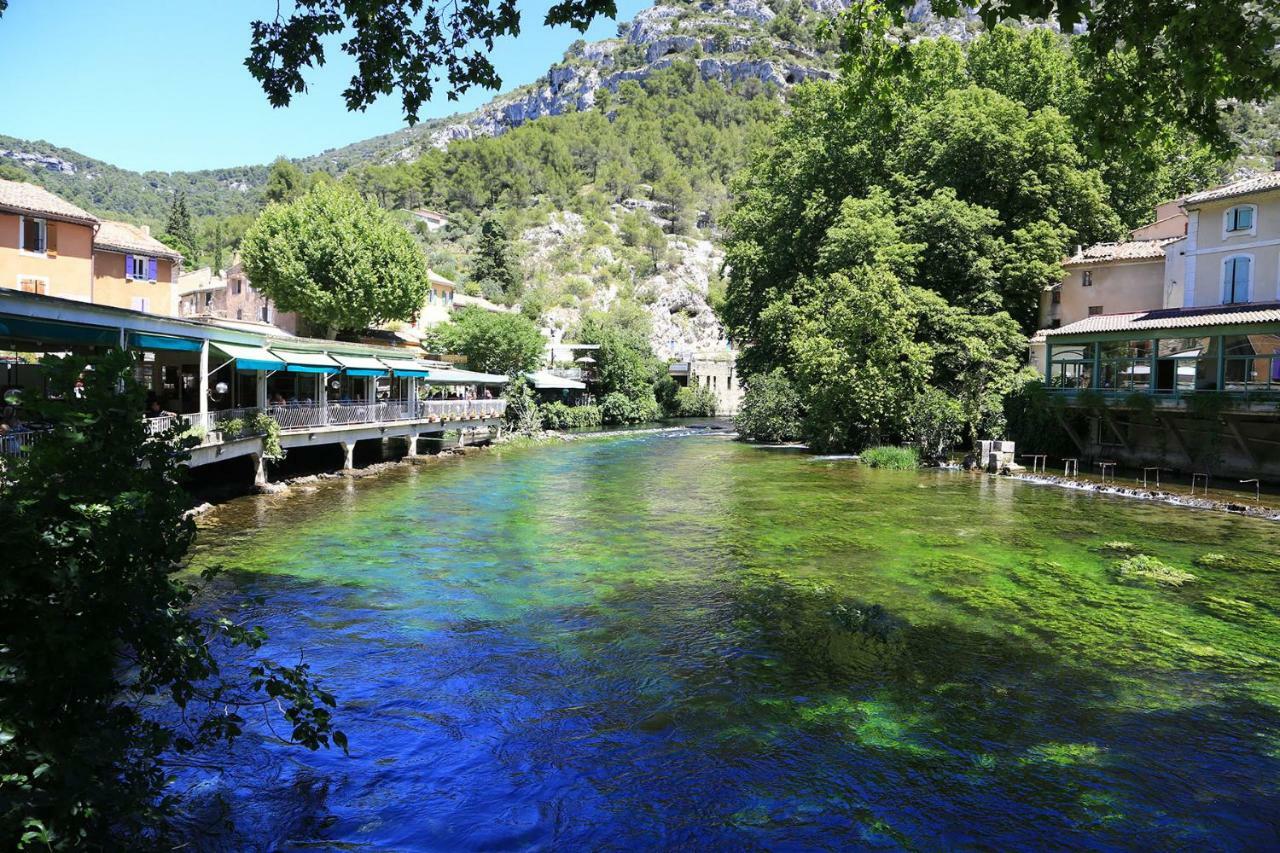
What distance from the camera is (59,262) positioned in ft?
102

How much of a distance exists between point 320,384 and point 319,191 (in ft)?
66.2

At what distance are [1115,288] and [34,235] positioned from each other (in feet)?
148

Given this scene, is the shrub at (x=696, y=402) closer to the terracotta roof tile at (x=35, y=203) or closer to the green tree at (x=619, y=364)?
the green tree at (x=619, y=364)

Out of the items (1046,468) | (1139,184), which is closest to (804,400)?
(1046,468)

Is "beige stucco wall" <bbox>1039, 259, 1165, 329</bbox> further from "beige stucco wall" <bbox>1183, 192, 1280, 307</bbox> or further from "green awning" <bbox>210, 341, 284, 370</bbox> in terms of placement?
"green awning" <bbox>210, 341, 284, 370</bbox>

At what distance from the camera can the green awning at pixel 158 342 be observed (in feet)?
56.7

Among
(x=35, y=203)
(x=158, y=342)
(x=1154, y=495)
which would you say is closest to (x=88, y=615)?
(x=158, y=342)

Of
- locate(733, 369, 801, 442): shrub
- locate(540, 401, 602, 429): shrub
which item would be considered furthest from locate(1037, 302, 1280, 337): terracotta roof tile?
locate(540, 401, 602, 429): shrub

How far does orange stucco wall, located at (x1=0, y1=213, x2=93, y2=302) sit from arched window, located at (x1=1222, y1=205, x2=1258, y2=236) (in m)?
43.8

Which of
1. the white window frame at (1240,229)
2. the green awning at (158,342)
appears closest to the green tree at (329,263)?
the green awning at (158,342)

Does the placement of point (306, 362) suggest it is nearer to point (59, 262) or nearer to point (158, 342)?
point (158, 342)

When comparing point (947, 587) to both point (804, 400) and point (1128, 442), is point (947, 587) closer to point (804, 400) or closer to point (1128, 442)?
point (1128, 442)

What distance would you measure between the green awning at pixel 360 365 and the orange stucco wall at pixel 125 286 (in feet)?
34.3

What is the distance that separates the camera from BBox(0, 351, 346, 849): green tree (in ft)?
11.8
